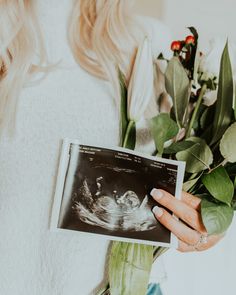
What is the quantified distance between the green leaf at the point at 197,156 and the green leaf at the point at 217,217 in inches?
2.6

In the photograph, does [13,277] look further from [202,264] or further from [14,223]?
[202,264]

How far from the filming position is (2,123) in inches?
29.6

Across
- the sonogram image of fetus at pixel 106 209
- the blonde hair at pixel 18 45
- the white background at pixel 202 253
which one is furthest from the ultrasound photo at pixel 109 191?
the white background at pixel 202 253

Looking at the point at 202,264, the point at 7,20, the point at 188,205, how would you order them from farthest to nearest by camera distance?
the point at 202,264
the point at 7,20
the point at 188,205

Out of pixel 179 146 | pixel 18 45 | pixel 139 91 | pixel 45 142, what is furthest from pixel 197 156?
pixel 18 45

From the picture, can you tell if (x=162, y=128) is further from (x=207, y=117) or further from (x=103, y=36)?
(x=103, y=36)

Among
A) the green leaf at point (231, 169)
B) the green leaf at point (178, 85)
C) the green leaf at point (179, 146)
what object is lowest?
the green leaf at point (231, 169)

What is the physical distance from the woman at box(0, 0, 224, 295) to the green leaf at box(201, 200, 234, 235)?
41mm

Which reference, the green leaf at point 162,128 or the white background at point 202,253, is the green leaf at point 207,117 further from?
the white background at point 202,253

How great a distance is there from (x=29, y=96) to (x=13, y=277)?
32 cm

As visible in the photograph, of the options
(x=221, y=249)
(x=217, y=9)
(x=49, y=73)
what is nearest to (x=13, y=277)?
(x=49, y=73)

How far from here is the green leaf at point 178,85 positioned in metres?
0.71

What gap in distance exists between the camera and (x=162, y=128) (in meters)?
0.67

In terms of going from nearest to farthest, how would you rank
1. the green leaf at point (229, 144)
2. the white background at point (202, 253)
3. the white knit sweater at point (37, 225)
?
the green leaf at point (229, 144) < the white knit sweater at point (37, 225) < the white background at point (202, 253)
